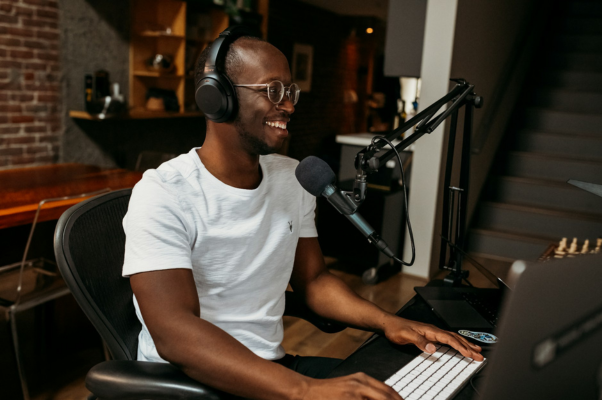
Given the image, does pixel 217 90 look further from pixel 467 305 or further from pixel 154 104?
pixel 154 104

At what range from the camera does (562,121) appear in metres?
4.72

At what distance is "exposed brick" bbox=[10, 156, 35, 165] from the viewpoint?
369 centimetres

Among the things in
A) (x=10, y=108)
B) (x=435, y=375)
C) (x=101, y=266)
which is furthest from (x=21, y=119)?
(x=435, y=375)

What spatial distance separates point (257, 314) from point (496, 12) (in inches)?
157

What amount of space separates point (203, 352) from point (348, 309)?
416 mm

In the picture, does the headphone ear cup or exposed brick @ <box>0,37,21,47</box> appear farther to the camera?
exposed brick @ <box>0,37,21,47</box>

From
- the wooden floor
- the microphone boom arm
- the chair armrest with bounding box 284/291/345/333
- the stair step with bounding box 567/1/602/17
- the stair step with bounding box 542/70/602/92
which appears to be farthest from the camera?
the stair step with bounding box 567/1/602/17

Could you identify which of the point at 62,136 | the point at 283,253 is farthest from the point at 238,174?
the point at 62,136

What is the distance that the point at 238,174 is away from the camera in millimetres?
1200

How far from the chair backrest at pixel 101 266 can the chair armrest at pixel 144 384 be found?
0.15 metres

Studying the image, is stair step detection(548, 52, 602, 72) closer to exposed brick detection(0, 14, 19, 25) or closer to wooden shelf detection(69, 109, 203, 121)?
wooden shelf detection(69, 109, 203, 121)

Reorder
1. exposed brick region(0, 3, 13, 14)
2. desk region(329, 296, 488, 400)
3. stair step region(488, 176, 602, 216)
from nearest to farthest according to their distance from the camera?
desk region(329, 296, 488, 400), exposed brick region(0, 3, 13, 14), stair step region(488, 176, 602, 216)

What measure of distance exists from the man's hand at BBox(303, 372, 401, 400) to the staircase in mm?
3542

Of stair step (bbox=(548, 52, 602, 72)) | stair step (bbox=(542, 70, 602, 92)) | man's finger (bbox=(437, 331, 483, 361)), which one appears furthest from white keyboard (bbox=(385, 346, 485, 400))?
stair step (bbox=(548, 52, 602, 72))
